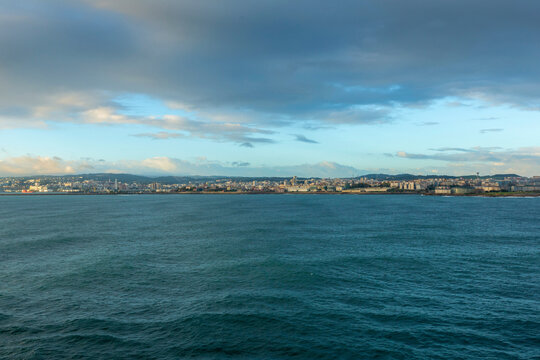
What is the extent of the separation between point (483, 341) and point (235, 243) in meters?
33.8

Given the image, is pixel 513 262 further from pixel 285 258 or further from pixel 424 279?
pixel 285 258

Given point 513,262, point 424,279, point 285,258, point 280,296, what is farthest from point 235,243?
point 513,262

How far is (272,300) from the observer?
81.7 feet

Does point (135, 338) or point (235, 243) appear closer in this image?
point (135, 338)

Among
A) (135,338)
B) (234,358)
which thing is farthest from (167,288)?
(234,358)

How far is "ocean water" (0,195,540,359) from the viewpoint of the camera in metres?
18.2

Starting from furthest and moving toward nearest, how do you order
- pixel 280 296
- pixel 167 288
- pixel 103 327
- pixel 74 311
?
pixel 167 288, pixel 280 296, pixel 74 311, pixel 103 327

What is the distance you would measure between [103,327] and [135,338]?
9.28ft

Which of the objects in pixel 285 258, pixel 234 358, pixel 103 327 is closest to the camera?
pixel 234 358

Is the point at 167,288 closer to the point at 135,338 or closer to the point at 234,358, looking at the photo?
the point at 135,338

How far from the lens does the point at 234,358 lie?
1702 cm

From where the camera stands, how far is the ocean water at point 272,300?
18219 millimetres

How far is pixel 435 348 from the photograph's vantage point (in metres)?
17.9

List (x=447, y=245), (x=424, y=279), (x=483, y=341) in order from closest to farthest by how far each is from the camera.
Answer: (x=483, y=341) < (x=424, y=279) < (x=447, y=245)
